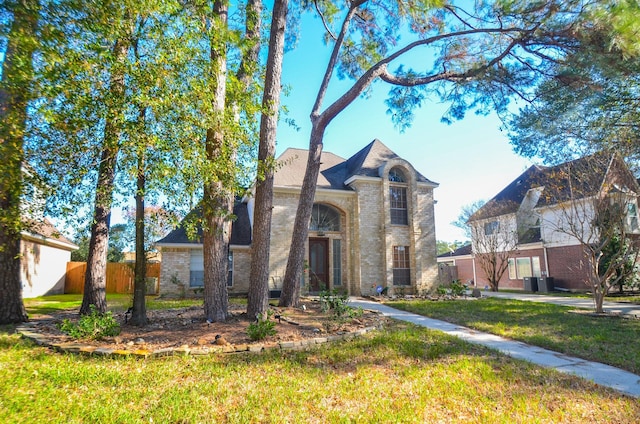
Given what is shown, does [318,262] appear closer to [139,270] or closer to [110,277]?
[139,270]

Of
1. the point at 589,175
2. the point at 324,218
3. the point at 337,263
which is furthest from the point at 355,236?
the point at 589,175

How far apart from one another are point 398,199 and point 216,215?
455 inches

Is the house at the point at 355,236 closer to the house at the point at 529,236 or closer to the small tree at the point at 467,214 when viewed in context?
the house at the point at 529,236

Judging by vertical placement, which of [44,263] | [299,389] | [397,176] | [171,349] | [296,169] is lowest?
[299,389]

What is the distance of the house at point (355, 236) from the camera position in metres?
15.1

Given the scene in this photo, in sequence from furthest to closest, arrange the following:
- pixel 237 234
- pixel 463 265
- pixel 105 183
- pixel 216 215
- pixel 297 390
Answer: pixel 463 265, pixel 237 234, pixel 216 215, pixel 105 183, pixel 297 390

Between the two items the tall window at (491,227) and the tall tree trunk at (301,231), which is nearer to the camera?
the tall tree trunk at (301,231)

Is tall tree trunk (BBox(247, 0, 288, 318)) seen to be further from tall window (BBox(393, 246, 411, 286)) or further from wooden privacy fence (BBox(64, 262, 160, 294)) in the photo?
wooden privacy fence (BBox(64, 262, 160, 294))

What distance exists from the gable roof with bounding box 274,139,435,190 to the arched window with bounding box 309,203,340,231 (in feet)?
3.77

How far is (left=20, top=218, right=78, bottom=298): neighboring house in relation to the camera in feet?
50.0

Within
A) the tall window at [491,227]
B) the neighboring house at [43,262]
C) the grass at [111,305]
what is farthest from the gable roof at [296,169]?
the tall window at [491,227]

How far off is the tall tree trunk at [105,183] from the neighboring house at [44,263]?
8.20 meters

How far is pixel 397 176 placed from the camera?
16.7 meters

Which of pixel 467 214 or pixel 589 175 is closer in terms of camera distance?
pixel 589 175
